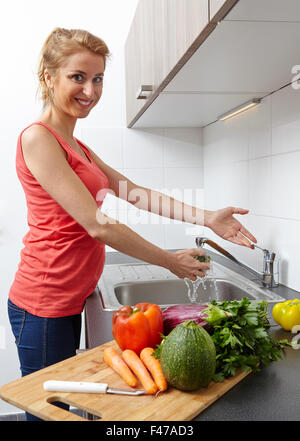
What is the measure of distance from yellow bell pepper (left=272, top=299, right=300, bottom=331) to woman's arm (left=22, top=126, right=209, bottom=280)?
211 millimetres

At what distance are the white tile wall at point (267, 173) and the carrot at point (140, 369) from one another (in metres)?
0.66

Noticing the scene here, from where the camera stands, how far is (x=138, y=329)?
32.5 inches

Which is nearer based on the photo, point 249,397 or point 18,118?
point 249,397

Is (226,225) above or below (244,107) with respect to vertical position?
below

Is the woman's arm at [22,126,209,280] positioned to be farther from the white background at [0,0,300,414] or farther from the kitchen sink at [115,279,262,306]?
the white background at [0,0,300,414]

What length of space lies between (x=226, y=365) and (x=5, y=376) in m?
1.69

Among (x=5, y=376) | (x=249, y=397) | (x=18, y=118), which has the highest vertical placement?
(x=18, y=118)

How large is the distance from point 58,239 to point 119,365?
484 millimetres

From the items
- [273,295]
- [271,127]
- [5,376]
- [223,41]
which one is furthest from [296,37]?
[5,376]

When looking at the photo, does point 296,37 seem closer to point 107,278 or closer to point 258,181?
point 258,181

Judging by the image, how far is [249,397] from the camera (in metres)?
0.67

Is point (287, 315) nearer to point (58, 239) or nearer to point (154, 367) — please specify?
point (154, 367)

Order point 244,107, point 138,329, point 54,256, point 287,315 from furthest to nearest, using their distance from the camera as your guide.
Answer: point 244,107 → point 54,256 → point 287,315 → point 138,329

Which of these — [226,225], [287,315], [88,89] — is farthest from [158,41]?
[287,315]
